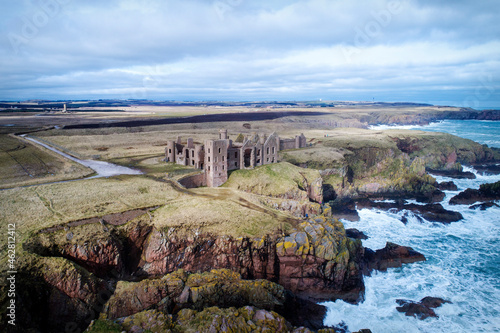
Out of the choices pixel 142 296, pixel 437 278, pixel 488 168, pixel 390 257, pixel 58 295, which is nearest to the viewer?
pixel 58 295

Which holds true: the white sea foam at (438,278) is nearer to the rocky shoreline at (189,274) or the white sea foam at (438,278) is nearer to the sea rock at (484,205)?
the rocky shoreline at (189,274)

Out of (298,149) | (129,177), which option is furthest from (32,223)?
(298,149)

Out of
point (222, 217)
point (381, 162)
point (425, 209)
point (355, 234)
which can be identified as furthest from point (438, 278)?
point (381, 162)

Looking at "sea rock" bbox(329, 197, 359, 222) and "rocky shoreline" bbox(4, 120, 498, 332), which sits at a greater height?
"rocky shoreline" bbox(4, 120, 498, 332)

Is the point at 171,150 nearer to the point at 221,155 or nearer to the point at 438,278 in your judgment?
the point at 221,155

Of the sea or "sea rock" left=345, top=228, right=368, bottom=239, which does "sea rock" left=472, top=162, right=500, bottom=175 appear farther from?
"sea rock" left=345, top=228, right=368, bottom=239

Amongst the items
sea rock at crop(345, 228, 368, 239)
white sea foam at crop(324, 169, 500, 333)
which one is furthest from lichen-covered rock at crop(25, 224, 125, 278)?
sea rock at crop(345, 228, 368, 239)
